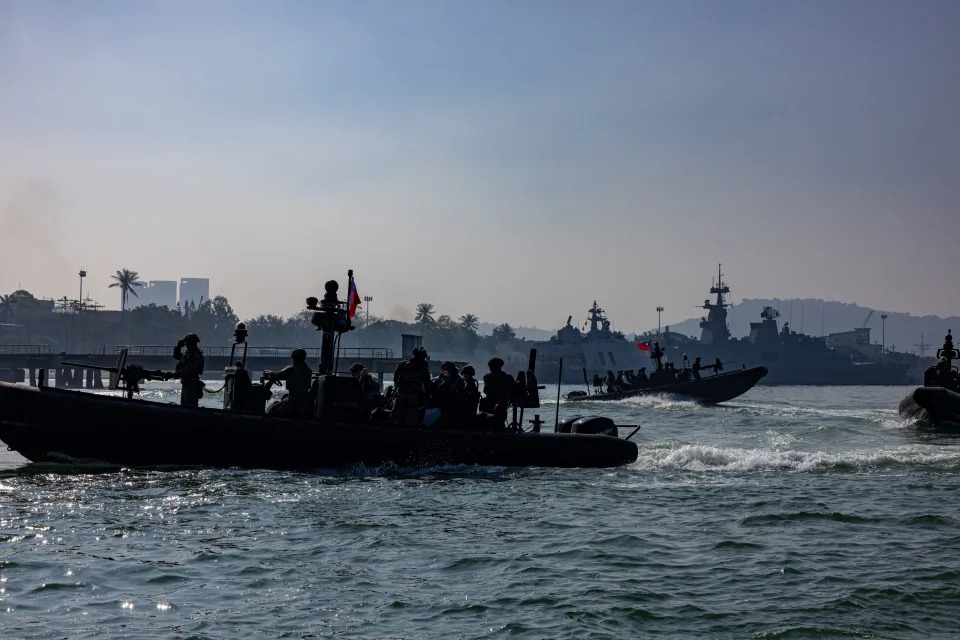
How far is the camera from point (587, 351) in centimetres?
15312

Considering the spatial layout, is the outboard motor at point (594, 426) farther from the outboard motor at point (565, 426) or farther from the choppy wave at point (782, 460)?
the choppy wave at point (782, 460)

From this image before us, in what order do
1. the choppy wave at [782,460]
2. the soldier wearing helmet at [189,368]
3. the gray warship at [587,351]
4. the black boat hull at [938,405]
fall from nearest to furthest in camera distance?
the soldier wearing helmet at [189,368] < the choppy wave at [782,460] < the black boat hull at [938,405] < the gray warship at [587,351]

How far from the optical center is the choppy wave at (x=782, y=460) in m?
20.5

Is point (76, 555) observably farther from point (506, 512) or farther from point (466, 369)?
point (466, 369)

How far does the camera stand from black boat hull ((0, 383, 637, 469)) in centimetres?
1680

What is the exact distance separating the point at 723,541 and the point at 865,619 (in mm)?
3384

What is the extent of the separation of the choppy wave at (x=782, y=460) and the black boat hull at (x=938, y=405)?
14.0 meters

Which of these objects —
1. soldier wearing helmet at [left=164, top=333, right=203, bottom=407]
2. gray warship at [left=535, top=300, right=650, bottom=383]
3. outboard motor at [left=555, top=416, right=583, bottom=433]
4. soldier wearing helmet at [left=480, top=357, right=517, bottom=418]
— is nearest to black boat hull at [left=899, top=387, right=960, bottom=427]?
outboard motor at [left=555, top=416, right=583, bottom=433]

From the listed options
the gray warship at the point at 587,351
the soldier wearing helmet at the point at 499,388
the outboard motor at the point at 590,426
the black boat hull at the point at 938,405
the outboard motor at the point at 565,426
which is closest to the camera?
the soldier wearing helmet at the point at 499,388

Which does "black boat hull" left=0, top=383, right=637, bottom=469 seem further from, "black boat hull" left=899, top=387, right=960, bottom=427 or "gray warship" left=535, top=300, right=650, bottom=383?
"gray warship" left=535, top=300, right=650, bottom=383

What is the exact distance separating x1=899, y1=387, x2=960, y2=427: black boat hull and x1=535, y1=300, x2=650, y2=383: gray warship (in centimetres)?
11065

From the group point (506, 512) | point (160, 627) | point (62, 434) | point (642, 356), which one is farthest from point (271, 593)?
point (642, 356)

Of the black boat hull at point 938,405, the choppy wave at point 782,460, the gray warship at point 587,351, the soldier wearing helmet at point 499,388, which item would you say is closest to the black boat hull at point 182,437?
the soldier wearing helmet at point 499,388

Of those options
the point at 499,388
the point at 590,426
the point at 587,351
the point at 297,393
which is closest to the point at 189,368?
the point at 297,393
